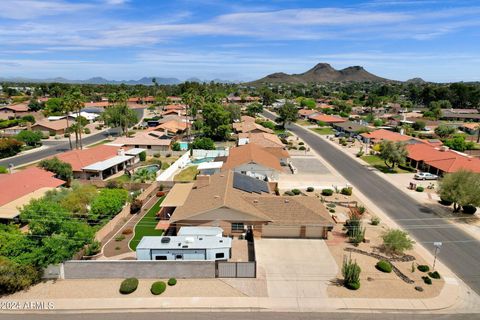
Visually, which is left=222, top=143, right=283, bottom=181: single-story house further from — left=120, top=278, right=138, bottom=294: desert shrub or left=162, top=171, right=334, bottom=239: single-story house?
left=120, top=278, right=138, bottom=294: desert shrub

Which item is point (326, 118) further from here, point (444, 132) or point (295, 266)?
point (295, 266)

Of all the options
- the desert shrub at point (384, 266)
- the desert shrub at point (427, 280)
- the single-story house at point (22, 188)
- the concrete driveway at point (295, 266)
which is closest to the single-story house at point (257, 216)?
the concrete driveway at point (295, 266)

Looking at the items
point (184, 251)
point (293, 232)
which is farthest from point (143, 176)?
point (293, 232)

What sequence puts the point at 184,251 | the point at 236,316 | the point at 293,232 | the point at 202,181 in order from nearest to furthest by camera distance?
the point at 236,316 → the point at 184,251 → the point at 293,232 → the point at 202,181

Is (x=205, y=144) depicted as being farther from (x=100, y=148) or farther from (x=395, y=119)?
(x=395, y=119)

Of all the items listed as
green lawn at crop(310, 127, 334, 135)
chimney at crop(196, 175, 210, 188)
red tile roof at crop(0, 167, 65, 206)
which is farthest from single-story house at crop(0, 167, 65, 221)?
green lawn at crop(310, 127, 334, 135)

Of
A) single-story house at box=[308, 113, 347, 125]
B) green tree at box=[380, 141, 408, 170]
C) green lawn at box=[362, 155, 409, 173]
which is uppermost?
single-story house at box=[308, 113, 347, 125]

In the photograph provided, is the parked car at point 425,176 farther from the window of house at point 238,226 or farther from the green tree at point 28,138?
the green tree at point 28,138
